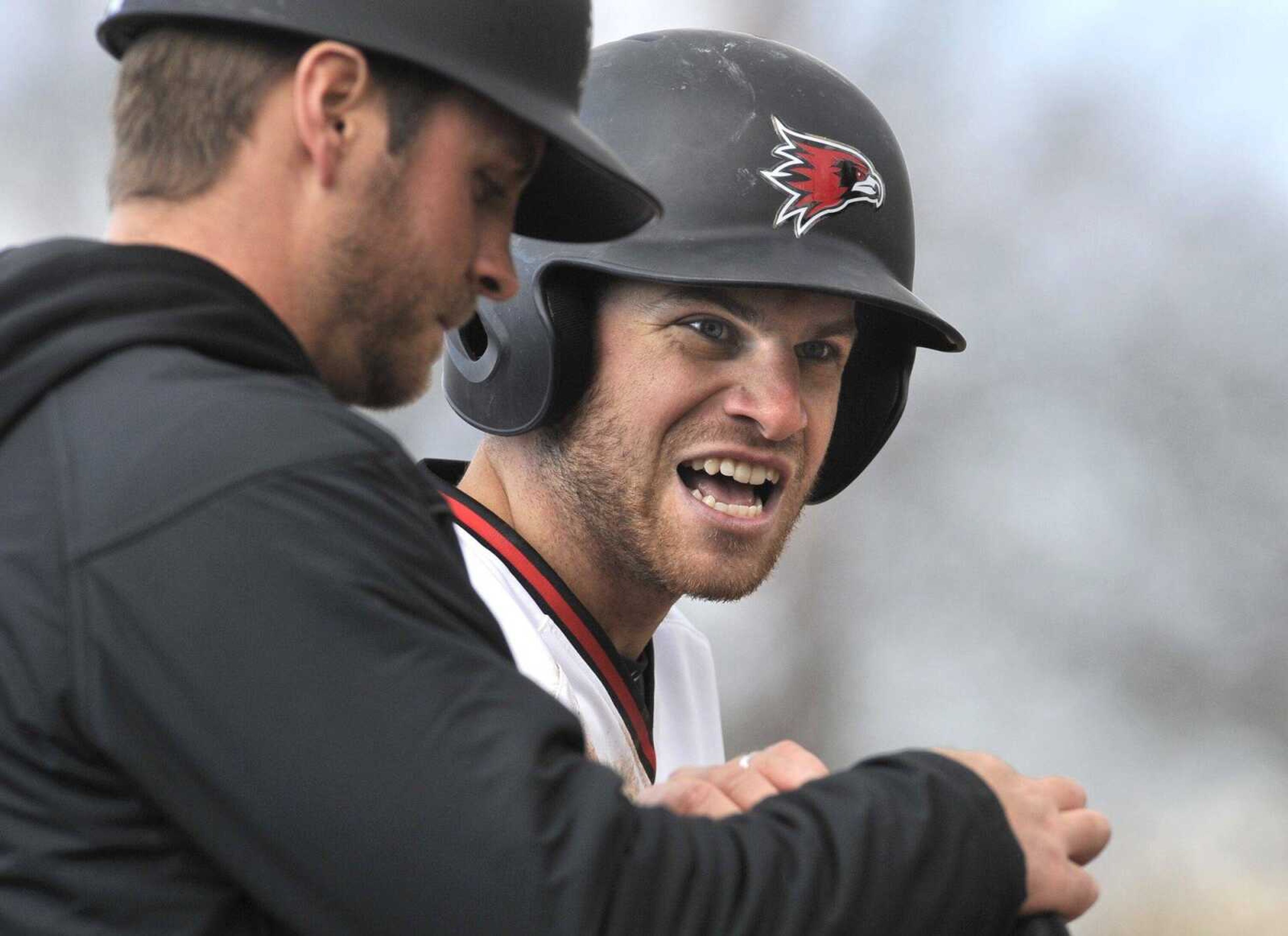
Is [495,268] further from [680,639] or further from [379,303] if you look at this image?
[680,639]

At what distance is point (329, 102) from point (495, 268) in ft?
0.61

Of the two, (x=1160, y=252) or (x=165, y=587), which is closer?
(x=165, y=587)

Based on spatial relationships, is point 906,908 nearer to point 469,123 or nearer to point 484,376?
point 469,123

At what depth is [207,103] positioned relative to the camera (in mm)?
1136

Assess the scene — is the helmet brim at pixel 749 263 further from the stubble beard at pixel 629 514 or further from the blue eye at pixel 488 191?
the blue eye at pixel 488 191

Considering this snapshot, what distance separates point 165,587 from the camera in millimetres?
920

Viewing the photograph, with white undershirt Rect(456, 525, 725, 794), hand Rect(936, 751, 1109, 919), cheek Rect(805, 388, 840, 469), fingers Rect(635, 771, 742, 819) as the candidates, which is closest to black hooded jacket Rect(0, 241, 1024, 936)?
hand Rect(936, 751, 1109, 919)

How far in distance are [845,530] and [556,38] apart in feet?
11.6

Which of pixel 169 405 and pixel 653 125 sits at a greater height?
pixel 653 125

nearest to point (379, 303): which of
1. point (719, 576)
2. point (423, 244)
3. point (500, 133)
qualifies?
point (423, 244)

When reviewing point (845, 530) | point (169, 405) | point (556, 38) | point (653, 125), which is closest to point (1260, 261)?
point (845, 530)

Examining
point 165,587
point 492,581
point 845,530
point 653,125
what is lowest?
point 845,530

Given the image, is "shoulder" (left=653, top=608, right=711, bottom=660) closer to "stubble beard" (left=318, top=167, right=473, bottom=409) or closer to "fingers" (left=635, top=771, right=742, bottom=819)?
"fingers" (left=635, top=771, right=742, bottom=819)

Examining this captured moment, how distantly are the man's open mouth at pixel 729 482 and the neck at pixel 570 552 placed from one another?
0.48ft
